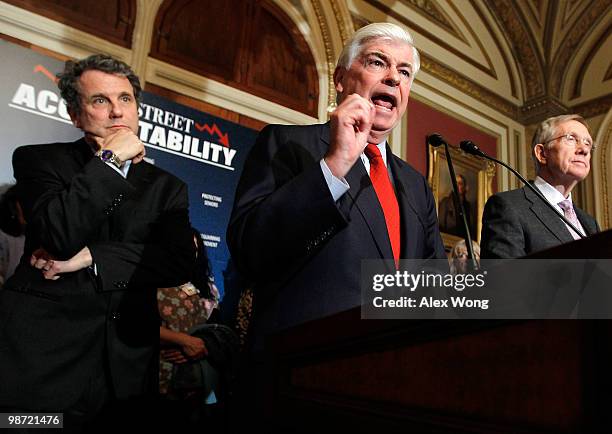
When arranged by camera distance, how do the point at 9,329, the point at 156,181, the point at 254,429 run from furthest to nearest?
the point at 156,181 < the point at 9,329 < the point at 254,429

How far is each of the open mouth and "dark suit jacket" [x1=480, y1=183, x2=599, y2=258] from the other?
857mm

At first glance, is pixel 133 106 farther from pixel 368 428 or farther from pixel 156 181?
pixel 368 428

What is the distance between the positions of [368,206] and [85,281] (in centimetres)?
90

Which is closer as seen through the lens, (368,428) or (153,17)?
(368,428)

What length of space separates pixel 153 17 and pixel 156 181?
2.58 metres

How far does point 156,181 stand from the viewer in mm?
1802

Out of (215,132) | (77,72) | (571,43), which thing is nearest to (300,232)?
(77,72)

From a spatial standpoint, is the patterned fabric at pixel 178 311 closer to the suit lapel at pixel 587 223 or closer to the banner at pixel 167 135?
the banner at pixel 167 135

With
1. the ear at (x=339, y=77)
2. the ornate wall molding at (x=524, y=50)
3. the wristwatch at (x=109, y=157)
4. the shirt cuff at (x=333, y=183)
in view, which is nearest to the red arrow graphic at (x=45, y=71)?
the wristwatch at (x=109, y=157)

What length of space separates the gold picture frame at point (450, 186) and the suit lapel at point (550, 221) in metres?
3.13

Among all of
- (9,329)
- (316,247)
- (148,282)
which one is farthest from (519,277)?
(9,329)

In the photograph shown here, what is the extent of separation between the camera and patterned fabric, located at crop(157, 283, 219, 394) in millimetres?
2893

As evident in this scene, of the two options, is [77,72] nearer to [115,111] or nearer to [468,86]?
[115,111]

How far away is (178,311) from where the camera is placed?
3.07m
